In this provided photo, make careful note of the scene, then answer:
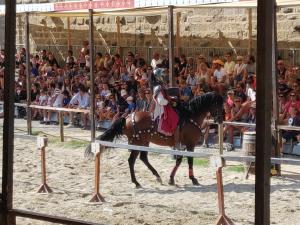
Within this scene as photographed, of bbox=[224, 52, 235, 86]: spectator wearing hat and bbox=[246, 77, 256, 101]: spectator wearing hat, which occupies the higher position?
bbox=[224, 52, 235, 86]: spectator wearing hat

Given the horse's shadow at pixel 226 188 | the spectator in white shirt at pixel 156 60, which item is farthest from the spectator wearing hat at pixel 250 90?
the spectator in white shirt at pixel 156 60

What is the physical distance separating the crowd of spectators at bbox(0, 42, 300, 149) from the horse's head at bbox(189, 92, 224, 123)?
3.01 feet

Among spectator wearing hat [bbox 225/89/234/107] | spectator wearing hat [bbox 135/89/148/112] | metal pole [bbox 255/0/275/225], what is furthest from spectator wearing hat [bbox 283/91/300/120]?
metal pole [bbox 255/0/275/225]

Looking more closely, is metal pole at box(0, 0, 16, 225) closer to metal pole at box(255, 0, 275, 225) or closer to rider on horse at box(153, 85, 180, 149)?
metal pole at box(255, 0, 275, 225)

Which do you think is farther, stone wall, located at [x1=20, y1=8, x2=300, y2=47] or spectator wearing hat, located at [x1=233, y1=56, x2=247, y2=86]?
stone wall, located at [x1=20, y1=8, x2=300, y2=47]

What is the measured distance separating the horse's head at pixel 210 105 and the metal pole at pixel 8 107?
696cm

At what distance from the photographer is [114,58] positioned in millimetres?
17594

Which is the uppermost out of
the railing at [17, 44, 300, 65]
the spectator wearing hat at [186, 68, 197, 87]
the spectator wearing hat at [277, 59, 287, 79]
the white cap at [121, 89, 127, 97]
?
the railing at [17, 44, 300, 65]

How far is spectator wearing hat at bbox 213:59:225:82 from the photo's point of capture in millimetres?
14240

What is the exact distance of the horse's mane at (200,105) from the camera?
10.6m

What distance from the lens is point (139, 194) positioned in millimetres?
9586

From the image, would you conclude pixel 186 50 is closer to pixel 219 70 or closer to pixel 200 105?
pixel 219 70

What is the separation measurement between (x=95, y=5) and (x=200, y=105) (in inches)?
141

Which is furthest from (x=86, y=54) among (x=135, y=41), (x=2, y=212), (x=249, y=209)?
(x=2, y=212)
